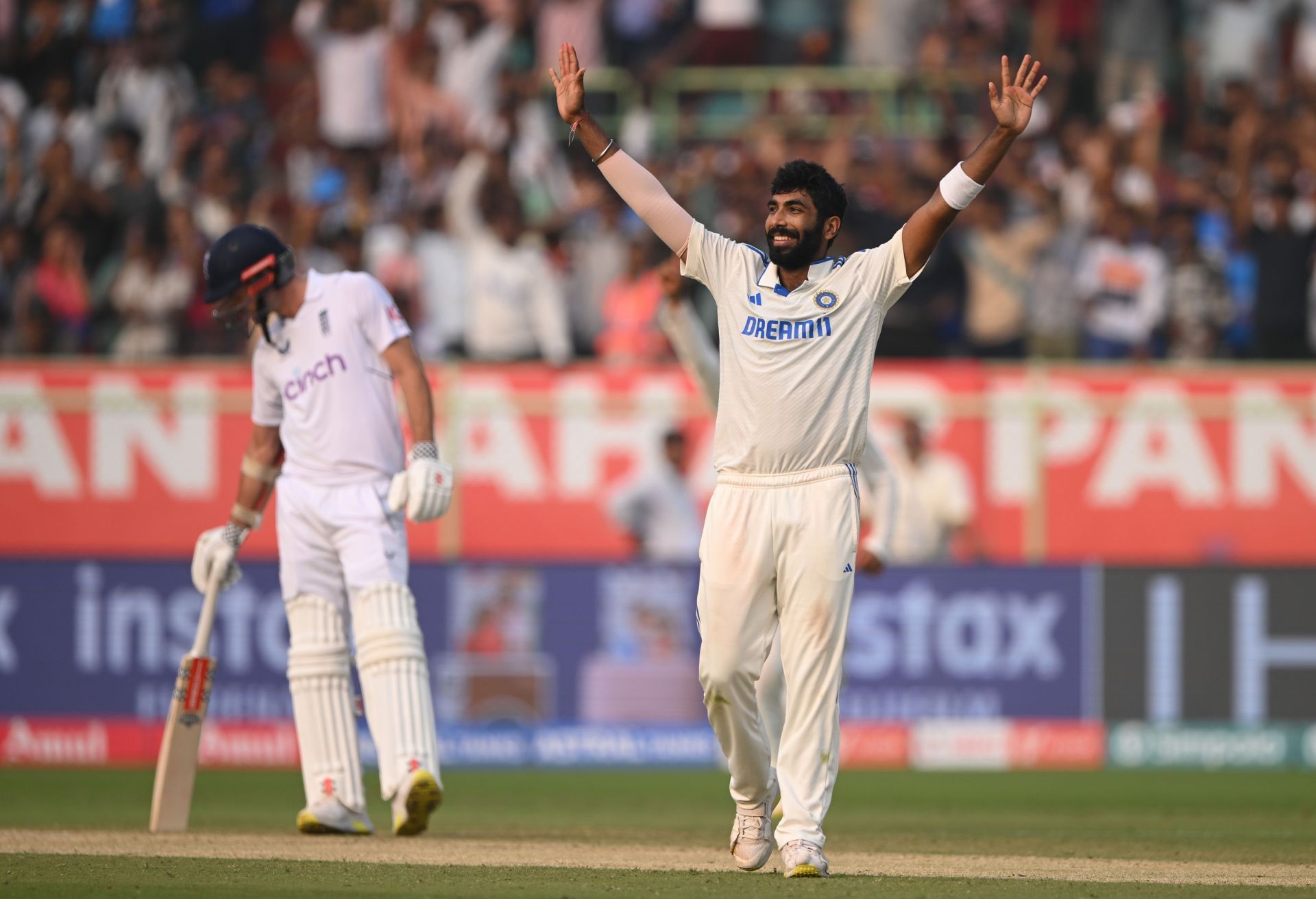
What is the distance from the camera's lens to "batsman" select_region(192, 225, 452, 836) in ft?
26.6

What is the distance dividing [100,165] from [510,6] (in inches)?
161

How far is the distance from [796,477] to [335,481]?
237 cm

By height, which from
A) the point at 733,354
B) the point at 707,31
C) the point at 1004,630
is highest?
the point at 707,31

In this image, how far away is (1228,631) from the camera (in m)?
13.6

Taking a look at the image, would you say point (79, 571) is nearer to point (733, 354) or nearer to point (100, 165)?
point (100, 165)

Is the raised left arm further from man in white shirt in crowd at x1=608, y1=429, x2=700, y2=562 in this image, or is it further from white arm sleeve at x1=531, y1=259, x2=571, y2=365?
white arm sleeve at x1=531, y1=259, x2=571, y2=365

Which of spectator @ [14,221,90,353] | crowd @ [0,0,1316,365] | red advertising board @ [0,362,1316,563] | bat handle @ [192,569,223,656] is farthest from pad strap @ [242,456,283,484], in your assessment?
spectator @ [14,221,90,353]

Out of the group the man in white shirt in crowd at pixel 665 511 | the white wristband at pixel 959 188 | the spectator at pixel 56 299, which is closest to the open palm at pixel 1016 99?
the white wristband at pixel 959 188

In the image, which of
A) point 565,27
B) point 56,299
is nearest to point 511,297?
point 56,299

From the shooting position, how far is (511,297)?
15703mm

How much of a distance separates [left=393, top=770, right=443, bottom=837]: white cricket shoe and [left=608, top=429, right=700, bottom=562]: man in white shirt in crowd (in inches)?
240

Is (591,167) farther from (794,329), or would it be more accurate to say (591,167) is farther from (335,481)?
(794,329)

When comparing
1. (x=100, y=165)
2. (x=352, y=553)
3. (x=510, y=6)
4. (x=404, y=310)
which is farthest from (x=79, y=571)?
(x=510, y=6)

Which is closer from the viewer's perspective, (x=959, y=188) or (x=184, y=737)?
(x=959, y=188)
